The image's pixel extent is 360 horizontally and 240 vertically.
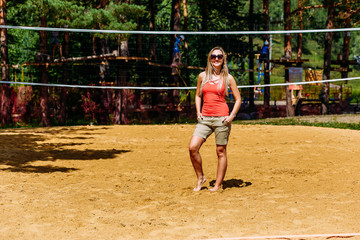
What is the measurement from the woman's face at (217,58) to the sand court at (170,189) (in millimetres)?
1531

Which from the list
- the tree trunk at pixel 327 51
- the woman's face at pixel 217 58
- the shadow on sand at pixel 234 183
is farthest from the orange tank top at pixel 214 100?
the tree trunk at pixel 327 51

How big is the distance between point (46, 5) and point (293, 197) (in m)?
11.0

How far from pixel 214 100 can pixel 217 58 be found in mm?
490

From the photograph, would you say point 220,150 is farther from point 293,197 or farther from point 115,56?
point 115,56

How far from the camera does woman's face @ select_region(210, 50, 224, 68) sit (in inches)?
219

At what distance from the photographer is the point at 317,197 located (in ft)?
17.4

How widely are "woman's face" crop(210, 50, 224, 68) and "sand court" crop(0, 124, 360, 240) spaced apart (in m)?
1.53

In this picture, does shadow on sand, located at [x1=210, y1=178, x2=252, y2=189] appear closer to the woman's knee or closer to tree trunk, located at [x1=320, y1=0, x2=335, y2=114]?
the woman's knee

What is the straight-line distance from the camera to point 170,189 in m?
6.04

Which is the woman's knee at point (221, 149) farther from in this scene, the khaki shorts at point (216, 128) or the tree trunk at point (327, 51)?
the tree trunk at point (327, 51)

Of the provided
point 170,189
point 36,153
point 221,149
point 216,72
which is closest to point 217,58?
point 216,72

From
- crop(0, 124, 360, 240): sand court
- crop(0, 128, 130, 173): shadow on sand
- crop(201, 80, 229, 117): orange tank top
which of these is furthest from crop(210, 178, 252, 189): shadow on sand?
crop(0, 128, 130, 173): shadow on sand

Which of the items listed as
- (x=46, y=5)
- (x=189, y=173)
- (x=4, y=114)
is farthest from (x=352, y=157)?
(x=4, y=114)

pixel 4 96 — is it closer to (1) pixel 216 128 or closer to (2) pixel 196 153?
(2) pixel 196 153
